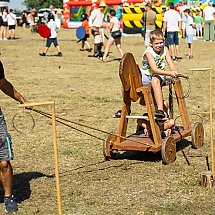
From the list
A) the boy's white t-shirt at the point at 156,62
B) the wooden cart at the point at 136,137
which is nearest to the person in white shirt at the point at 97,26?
the boy's white t-shirt at the point at 156,62

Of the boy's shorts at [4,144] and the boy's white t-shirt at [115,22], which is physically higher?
the boy's white t-shirt at [115,22]

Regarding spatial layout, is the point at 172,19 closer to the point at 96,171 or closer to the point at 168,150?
the point at 168,150

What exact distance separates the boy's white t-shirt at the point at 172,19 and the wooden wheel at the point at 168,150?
12041mm

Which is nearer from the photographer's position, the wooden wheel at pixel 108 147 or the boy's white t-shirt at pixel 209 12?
the wooden wheel at pixel 108 147

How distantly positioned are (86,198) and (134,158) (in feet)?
5.36

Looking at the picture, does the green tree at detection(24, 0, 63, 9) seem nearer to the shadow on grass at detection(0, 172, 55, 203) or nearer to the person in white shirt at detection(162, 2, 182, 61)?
the person in white shirt at detection(162, 2, 182, 61)

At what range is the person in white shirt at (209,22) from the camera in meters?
26.0

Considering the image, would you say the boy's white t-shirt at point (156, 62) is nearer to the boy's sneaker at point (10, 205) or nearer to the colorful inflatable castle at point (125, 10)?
the boy's sneaker at point (10, 205)

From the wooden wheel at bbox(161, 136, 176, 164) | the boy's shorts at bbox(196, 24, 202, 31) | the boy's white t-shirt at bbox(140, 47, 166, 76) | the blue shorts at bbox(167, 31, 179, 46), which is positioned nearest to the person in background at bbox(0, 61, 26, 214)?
the wooden wheel at bbox(161, 136, 176, 164)

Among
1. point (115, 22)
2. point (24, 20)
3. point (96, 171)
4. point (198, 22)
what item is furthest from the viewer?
point (24, 20)

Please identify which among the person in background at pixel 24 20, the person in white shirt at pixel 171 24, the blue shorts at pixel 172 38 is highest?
the person in white shirt at pixel 171 24

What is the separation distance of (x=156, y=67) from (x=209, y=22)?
20.3 metres

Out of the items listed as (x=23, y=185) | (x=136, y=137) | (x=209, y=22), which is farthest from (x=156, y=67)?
(x=209, y=22)

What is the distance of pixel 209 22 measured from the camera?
26.6 meters
